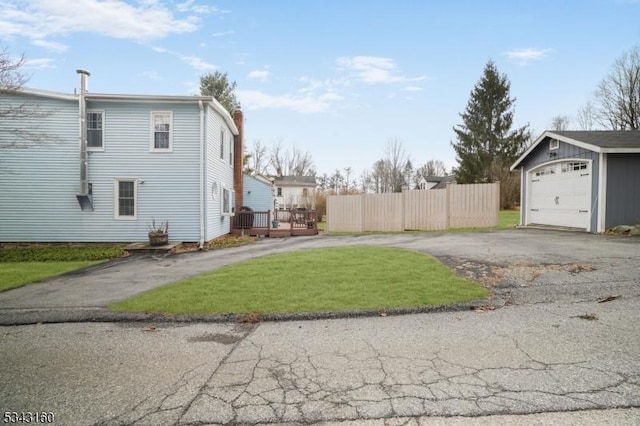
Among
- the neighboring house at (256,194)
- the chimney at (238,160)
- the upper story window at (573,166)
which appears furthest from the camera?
the neighboring house at (256,194)

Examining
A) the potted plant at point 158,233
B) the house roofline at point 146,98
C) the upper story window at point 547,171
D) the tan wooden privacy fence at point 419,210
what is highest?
the house roofline at point 146,98

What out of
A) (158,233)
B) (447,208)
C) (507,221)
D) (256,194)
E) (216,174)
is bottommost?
(158,233)

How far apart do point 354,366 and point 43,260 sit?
12.4 metres

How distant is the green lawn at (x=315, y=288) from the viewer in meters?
5.39

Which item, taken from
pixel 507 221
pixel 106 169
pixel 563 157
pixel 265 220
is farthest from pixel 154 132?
pixel 507 221

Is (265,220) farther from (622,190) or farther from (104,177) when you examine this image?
(622,190)

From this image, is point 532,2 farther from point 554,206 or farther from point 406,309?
point 406,309

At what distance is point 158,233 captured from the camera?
1329cm

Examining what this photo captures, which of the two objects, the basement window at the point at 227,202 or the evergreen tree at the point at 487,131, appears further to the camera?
the evergreen tree at the point at 487,131

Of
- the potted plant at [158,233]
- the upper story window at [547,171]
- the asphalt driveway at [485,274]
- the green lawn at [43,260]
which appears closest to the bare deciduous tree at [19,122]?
the green lawn at [43,260]

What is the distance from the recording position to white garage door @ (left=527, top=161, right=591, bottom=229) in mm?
13078

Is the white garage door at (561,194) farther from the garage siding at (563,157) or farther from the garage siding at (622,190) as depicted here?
the garage siding at (622,190)

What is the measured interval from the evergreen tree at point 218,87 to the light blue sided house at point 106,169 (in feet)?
68.8

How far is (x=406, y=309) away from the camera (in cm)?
509
